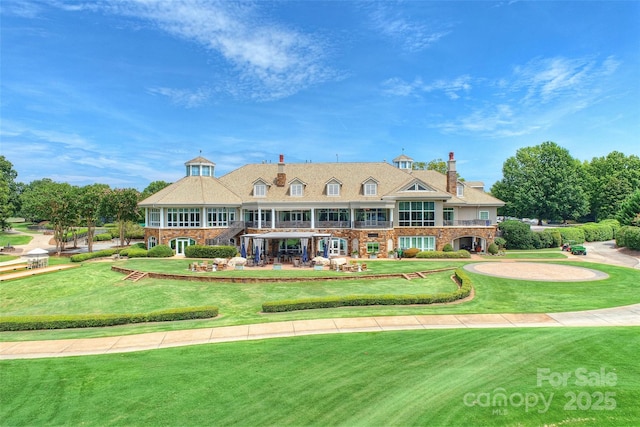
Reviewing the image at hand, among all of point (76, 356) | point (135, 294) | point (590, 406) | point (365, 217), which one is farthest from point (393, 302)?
point (365, 217)

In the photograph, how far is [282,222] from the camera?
44.7 meters

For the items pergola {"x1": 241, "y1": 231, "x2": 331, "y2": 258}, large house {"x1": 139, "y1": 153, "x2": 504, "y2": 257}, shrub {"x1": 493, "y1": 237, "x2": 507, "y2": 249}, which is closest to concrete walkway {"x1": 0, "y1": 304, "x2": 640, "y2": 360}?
pergola {"x1": 241, "y1": 231, "x2": 331, "y2": 258}

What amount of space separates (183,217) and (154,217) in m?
3.87

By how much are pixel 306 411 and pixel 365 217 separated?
112ft

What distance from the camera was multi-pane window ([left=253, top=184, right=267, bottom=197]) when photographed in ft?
155

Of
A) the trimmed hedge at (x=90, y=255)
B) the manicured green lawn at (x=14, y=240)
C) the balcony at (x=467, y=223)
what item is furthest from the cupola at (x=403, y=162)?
the manicured green lawn at (x=14, y=240)

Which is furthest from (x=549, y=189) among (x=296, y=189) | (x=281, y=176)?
(x=281, y=176)

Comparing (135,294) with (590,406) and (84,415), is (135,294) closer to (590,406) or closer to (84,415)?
(84,415)

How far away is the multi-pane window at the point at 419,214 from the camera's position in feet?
145

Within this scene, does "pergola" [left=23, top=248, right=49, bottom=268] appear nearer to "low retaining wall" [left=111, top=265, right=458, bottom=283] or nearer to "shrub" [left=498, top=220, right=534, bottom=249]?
"low retaining wall" [left=111, top=265, right=458, bottom=283]

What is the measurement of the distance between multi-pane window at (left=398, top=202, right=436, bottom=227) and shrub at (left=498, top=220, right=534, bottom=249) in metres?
11.8

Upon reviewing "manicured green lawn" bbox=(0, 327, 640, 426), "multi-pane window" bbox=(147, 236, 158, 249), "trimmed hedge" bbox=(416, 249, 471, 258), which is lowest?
"manicured green lawn" bbox=(0, 327, 640, 426)

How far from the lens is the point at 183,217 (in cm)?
4450

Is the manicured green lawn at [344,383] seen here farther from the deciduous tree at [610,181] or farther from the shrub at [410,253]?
the deciduous tree at [610,181]
